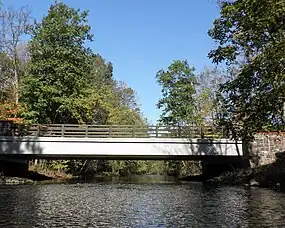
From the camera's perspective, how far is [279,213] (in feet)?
39.4

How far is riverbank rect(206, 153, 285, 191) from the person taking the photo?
23.9 m

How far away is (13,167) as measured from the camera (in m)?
35.6

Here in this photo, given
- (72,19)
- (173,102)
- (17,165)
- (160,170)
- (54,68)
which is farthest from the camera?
(160,170)

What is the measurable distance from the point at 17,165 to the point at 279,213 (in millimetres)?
28246

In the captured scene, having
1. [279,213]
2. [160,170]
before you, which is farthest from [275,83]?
[160,170]

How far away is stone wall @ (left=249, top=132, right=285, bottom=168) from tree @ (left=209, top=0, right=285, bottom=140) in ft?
28.4

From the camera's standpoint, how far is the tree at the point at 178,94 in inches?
1903

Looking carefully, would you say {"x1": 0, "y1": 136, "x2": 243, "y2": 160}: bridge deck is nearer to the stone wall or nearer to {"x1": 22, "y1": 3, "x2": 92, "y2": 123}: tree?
the stone wall

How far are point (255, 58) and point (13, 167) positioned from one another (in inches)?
972

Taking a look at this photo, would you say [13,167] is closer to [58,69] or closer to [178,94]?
[58,69]

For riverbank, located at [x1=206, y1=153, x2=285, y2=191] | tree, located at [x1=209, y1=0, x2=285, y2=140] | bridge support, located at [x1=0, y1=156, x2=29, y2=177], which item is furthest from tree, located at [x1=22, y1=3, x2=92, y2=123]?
tree, located at [x1=209, y1=0, x2=285, y2=140]

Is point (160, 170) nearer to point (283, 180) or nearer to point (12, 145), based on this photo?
point (12, 145)

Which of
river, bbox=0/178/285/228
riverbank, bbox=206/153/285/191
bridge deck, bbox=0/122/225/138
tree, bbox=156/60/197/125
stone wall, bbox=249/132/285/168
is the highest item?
tree, bbox=156/60/197/125

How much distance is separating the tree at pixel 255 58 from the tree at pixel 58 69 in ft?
70.8
